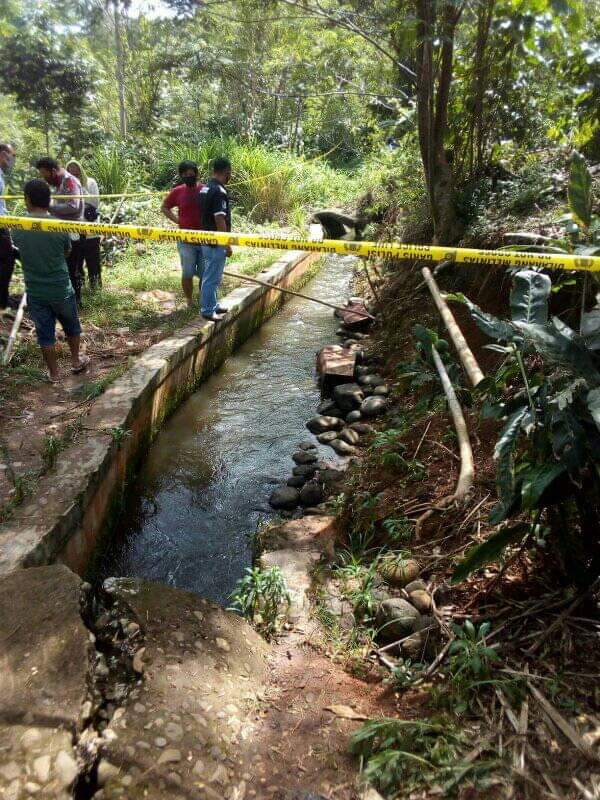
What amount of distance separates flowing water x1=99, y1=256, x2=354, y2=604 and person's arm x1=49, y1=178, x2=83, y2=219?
81.8 inches

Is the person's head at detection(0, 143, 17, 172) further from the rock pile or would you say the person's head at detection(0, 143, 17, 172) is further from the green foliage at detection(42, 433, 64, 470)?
the rock pile

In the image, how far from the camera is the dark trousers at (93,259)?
19.7ft

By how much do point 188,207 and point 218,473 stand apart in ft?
9.84

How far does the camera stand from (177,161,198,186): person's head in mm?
5602

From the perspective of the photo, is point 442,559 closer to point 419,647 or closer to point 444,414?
point 419,647

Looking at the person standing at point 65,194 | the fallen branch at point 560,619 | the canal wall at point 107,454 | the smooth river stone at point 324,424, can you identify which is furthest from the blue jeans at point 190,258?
the fallen branch at point 560,619

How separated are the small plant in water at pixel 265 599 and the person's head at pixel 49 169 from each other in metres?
4.22

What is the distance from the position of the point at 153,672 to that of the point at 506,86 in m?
6.72

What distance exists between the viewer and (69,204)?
5.32 m

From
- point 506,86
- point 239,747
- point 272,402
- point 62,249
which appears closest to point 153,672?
point 239,747

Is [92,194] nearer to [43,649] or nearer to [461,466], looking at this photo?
[461,466]

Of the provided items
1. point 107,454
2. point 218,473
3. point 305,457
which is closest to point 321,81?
point 305,457

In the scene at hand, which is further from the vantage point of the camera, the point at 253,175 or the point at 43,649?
the point at 253,175

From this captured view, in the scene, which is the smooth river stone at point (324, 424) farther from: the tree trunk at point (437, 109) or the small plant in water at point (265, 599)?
the tree trunk at point (437, 109)
